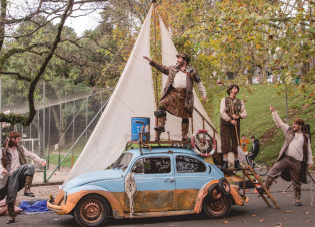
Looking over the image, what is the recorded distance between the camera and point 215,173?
7484 mm

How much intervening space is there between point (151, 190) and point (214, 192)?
4.15 feet

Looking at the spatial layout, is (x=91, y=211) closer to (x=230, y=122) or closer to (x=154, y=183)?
(x=154, y=183)

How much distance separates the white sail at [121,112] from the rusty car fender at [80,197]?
1.12 meters

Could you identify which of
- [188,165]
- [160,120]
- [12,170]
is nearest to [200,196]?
[188,165]

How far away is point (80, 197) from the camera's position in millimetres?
6520

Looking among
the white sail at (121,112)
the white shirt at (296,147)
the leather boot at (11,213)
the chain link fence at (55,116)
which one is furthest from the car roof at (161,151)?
the chain link fence at (55,116)

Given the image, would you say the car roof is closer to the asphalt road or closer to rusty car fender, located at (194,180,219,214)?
rusty car fender, located at (194,180,219,214)

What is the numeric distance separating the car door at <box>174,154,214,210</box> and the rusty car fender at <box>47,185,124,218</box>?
121 centimetres

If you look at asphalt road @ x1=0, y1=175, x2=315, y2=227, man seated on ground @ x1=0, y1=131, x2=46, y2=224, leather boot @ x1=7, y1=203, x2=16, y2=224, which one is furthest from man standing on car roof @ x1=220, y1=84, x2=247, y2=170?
leather boot @ x1=7, y1=203, x2=16, y2=224

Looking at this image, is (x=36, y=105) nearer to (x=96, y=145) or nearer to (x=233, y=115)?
(x=96, y=145)

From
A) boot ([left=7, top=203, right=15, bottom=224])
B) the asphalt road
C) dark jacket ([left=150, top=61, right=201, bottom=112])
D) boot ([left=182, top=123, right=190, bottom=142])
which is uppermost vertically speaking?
dark jacket ([left=150, top=61, right=201, bottom=112])

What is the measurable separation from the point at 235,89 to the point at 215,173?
2.14 metres

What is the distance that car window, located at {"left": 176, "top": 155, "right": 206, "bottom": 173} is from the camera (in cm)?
734

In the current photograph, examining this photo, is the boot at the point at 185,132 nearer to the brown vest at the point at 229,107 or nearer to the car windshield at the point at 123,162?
the brown vest at the point at 229,107
